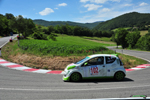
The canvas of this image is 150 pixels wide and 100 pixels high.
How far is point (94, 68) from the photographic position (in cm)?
824

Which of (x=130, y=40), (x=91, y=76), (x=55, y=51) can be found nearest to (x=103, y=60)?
(x=91, y=76)

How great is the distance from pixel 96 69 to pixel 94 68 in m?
0.15

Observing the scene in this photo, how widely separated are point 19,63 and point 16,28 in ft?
79.4

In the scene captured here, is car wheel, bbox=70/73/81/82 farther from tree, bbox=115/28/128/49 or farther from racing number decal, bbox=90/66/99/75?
tree, bbox=115/28/128/49

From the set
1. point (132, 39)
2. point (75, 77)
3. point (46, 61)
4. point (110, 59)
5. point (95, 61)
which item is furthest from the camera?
point (132, 39)

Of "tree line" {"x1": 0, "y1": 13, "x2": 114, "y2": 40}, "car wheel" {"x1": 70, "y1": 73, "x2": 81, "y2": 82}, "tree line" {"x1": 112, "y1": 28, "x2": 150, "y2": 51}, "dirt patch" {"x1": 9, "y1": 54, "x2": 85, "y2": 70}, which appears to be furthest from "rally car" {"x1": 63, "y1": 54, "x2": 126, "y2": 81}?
"tree line" {"x1": 112, "y1": 28, "x2": 150, "y2": 51}

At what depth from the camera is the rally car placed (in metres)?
8.16

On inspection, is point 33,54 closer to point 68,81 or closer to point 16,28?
point 68,81

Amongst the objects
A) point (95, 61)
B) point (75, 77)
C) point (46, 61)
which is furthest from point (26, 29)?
point (95, 61)

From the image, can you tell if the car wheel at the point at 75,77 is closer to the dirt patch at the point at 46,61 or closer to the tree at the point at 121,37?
the dirt patch at the point at 46,61

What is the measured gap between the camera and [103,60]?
8.48m

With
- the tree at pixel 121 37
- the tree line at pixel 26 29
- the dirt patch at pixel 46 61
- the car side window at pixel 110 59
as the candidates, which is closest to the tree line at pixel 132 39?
the tree at pixel 121 37

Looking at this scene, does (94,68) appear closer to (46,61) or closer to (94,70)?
(94,70)

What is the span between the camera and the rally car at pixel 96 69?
8.16 metres
